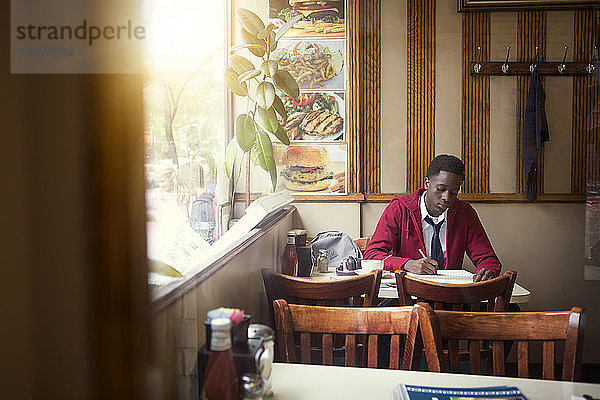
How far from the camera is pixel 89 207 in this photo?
0.35 m

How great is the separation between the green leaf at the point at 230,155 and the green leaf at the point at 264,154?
0.17 feet

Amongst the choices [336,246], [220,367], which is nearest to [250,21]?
[336,246]

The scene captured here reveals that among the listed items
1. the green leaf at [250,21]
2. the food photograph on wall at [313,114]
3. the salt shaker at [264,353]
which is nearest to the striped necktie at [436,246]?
the food photograph on wall at [313,114]

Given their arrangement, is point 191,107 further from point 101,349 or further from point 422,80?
point 422,80

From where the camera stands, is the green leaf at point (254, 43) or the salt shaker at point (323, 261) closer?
the green leaf at point (254, 43)

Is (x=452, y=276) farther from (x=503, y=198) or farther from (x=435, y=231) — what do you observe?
(x=503, y=198)

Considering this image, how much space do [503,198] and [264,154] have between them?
498 millimetres

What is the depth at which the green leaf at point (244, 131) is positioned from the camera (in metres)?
1.21

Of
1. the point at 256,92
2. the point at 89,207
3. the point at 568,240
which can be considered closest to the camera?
the point at 89,207

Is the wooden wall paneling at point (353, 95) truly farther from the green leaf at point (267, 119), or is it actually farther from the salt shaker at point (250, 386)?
the salt shaker at point (250, 386)

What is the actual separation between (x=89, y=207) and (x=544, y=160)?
0.93 meters

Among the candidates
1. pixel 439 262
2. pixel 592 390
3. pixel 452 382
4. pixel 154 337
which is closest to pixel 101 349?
pixel 154 337

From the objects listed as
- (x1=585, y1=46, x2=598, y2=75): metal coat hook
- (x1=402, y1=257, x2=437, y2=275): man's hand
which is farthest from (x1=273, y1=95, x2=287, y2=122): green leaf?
(x1=585, y1=46, x2=598, y2=75): metal coat hook

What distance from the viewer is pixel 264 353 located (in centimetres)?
56
